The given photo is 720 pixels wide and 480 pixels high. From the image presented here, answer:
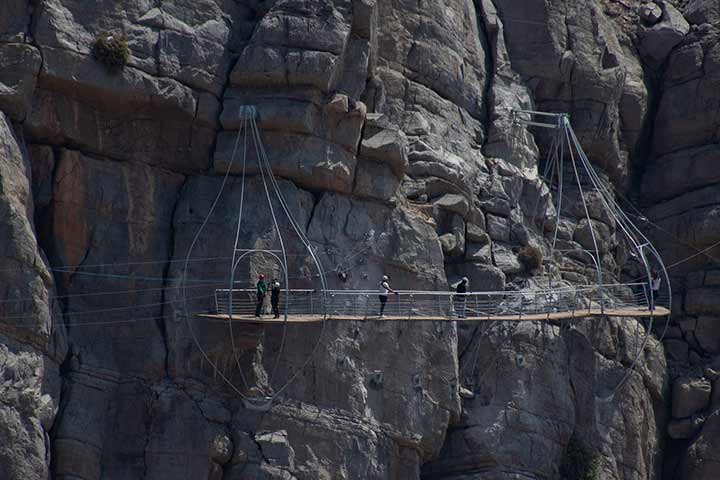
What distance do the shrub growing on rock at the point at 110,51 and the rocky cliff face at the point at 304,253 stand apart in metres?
0.21

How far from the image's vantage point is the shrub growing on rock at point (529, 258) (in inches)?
2643

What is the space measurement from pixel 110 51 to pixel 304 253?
838 cm

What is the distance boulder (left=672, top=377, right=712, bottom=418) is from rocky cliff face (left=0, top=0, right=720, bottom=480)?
8 cm

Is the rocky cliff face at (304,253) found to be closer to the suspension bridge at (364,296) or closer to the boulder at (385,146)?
the boulder at (385,146)

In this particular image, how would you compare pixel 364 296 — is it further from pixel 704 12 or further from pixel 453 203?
pixel 704 12

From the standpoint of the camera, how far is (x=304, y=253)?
202ft

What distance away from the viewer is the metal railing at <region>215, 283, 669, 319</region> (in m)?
60.4

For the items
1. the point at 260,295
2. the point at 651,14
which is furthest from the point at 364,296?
the point at 651,14

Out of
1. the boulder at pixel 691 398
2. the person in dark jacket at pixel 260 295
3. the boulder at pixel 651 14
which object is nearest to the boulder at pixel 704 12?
the boulder at pixel 651 14

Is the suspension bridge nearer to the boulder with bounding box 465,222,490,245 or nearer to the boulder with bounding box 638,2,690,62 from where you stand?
the boulder with bounding box 465,222,490,245

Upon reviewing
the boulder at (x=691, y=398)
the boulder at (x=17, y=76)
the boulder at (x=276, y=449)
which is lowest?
the boulder at (x=276, y=449)

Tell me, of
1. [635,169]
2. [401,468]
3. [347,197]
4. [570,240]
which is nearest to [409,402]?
[401,468]

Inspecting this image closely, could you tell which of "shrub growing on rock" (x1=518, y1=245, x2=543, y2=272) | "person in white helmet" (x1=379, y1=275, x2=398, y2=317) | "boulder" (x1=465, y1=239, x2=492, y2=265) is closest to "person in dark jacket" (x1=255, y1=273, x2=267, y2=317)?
"person in white helmet" (x1=379, y1=275, x2=398, y2=317)

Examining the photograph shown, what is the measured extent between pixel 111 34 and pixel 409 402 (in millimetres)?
14373
